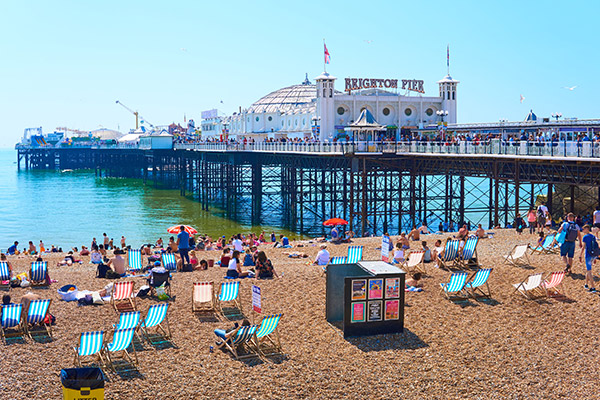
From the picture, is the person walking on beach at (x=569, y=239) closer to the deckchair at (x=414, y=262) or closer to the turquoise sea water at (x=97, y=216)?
the deckchair at (x=414, y=262)

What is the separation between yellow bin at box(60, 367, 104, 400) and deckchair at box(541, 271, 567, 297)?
27.7 ft

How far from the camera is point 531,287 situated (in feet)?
40.6

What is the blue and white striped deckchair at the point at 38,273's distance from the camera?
14.1m

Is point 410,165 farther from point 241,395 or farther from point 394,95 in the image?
point 241,395

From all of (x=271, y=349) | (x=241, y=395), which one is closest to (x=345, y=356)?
(x=271, y=349)

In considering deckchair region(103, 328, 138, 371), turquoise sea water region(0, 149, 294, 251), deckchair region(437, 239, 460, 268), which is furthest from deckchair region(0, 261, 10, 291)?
turquoise sea water region(0, 149, 294, 251)

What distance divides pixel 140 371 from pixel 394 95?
38237mm

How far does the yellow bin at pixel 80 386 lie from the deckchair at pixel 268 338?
307 centimetres

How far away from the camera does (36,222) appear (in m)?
45.7

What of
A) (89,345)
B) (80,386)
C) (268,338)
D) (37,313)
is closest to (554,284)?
(268,338)

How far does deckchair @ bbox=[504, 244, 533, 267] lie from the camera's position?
585 inches

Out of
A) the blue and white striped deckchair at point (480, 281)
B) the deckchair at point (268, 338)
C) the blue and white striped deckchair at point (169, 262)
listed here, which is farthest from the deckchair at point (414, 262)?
the blue and white striped deckchair at point (169, 262)

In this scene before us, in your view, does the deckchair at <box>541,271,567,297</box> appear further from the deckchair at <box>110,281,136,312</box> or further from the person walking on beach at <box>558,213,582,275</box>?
the deckchair at <box>110,281,136,312</box>

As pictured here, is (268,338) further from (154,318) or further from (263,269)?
(263,269)
